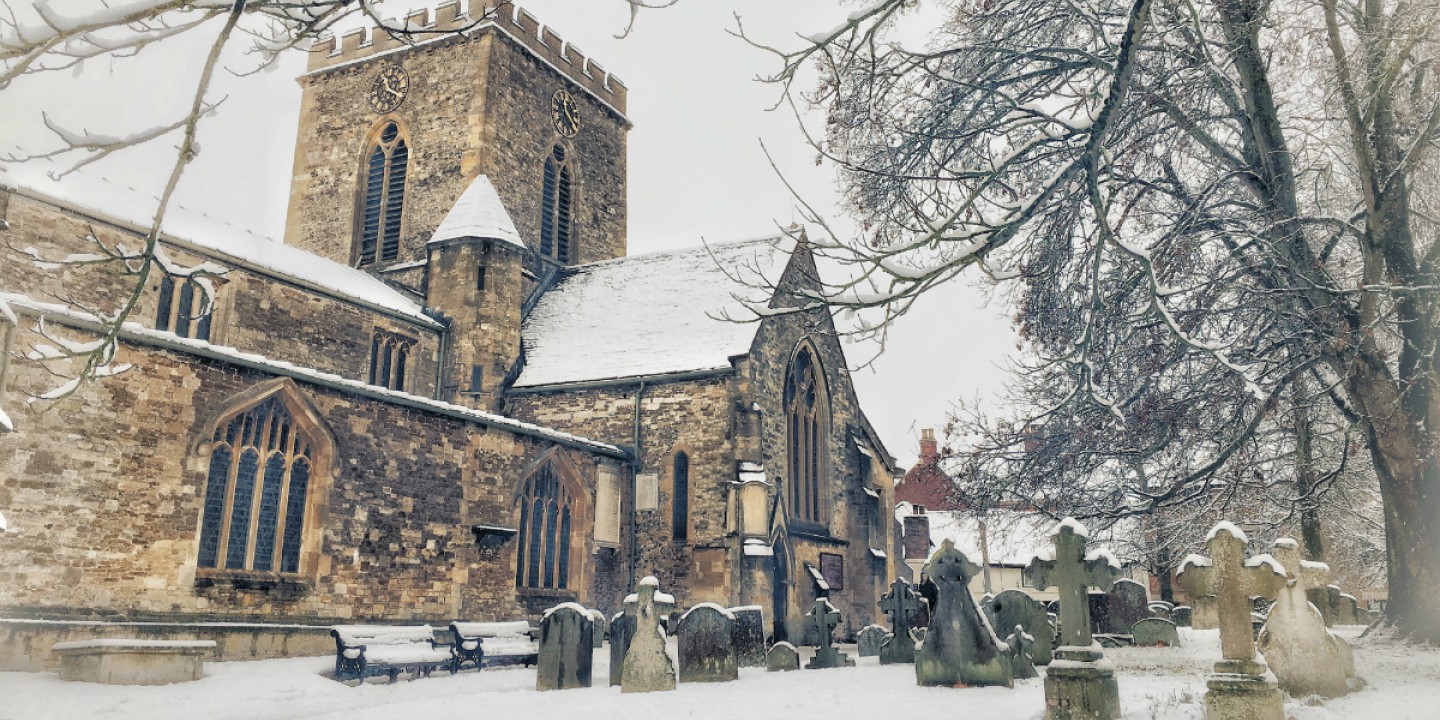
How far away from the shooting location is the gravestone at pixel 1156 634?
14688 mm

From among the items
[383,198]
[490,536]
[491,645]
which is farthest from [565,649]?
[383,198]

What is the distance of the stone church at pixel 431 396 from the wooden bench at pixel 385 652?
109 cm

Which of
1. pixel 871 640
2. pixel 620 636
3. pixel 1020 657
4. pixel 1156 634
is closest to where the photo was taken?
pixel 1020 657

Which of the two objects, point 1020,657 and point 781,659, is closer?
point 1020,657

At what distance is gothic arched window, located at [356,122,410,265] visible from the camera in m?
27.0

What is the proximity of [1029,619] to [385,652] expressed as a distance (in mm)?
8175

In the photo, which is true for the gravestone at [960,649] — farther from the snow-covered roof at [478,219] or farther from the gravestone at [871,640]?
the snow-covered roof at [478,219]

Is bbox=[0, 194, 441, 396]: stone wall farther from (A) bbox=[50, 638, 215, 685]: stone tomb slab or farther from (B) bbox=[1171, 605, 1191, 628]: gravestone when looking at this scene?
(B) bbox=[1171, 605, 1191, 628]: gravestone

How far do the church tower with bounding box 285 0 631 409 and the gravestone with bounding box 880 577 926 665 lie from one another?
487 inches

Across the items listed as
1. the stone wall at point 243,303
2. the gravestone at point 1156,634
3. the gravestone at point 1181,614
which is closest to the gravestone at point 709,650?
the gravestone at point 1156,634

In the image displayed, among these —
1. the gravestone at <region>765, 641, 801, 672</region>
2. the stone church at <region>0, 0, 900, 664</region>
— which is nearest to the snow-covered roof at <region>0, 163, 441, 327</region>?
the stone church at <region>0, 0, 900, 664</region>

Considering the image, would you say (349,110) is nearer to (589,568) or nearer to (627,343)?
(627,343)

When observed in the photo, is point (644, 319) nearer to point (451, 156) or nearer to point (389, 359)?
point (389, 359)

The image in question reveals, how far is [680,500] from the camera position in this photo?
20344mm
